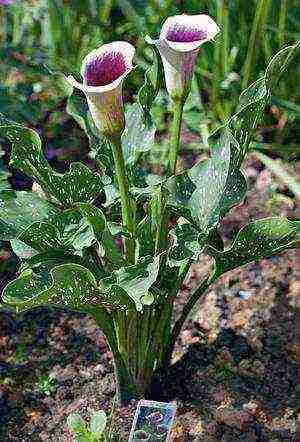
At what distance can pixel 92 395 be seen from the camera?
1648mm

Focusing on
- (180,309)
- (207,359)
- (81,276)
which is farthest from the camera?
(180,309)

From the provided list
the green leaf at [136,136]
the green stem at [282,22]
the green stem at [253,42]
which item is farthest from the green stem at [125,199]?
the green stem at [282,22]

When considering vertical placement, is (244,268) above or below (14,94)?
below

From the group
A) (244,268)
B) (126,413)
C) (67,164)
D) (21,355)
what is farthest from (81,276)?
(67,164)

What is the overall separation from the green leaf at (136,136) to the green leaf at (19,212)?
19 cm

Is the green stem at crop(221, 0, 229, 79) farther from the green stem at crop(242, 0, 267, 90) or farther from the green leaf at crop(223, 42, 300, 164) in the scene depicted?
the green leaf at crop(223, 42, 300, 164)

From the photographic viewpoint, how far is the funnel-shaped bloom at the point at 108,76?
1144mm

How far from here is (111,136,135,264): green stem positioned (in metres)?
1.23

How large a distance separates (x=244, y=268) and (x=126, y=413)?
0.50m

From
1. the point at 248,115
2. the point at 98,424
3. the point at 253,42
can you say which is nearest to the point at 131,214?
the point at 248,115

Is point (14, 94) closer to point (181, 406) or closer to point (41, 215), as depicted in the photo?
point (41, 215)

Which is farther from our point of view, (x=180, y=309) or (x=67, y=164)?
(x=67, y=164)

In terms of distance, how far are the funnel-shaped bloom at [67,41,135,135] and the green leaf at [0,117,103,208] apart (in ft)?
0.58

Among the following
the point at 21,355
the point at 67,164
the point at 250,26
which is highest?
the point at 250,26
